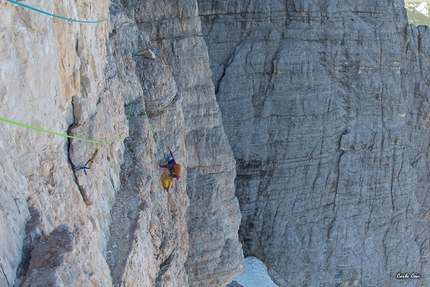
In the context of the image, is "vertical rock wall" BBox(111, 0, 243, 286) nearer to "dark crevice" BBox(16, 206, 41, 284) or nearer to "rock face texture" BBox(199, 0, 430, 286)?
"rock face texture" BBox(199, 0, 430, 286)

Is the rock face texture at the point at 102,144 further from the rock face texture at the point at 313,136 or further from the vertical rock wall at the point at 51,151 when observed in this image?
the rock face texture at the point at 313,136

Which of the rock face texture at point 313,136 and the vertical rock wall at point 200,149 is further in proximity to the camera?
the rock face texture at point 313,136

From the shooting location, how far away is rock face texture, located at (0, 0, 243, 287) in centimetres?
438

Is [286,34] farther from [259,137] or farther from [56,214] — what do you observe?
[56,214]

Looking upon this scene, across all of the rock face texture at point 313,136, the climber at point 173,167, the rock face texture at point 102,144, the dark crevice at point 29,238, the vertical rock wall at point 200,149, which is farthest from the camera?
the rock face texture at point 313,136

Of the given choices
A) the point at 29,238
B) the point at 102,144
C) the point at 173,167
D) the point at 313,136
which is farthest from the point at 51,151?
the point at 313,136

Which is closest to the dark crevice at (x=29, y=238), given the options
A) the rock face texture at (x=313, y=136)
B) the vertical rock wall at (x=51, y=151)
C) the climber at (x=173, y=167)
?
the vertical rock wall at (x=51, y=151)

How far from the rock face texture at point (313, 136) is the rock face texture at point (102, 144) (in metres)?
5.28

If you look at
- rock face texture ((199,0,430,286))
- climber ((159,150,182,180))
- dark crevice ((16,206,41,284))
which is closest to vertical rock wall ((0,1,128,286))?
dark crevice ((16,206,41,284))

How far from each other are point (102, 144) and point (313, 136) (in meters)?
12.1

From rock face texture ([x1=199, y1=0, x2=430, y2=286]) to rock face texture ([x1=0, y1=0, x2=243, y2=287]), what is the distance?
5278 mm

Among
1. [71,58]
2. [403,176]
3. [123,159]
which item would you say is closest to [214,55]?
[403,176]

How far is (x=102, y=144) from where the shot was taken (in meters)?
6.61

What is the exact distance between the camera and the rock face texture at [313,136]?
17.4 meters
